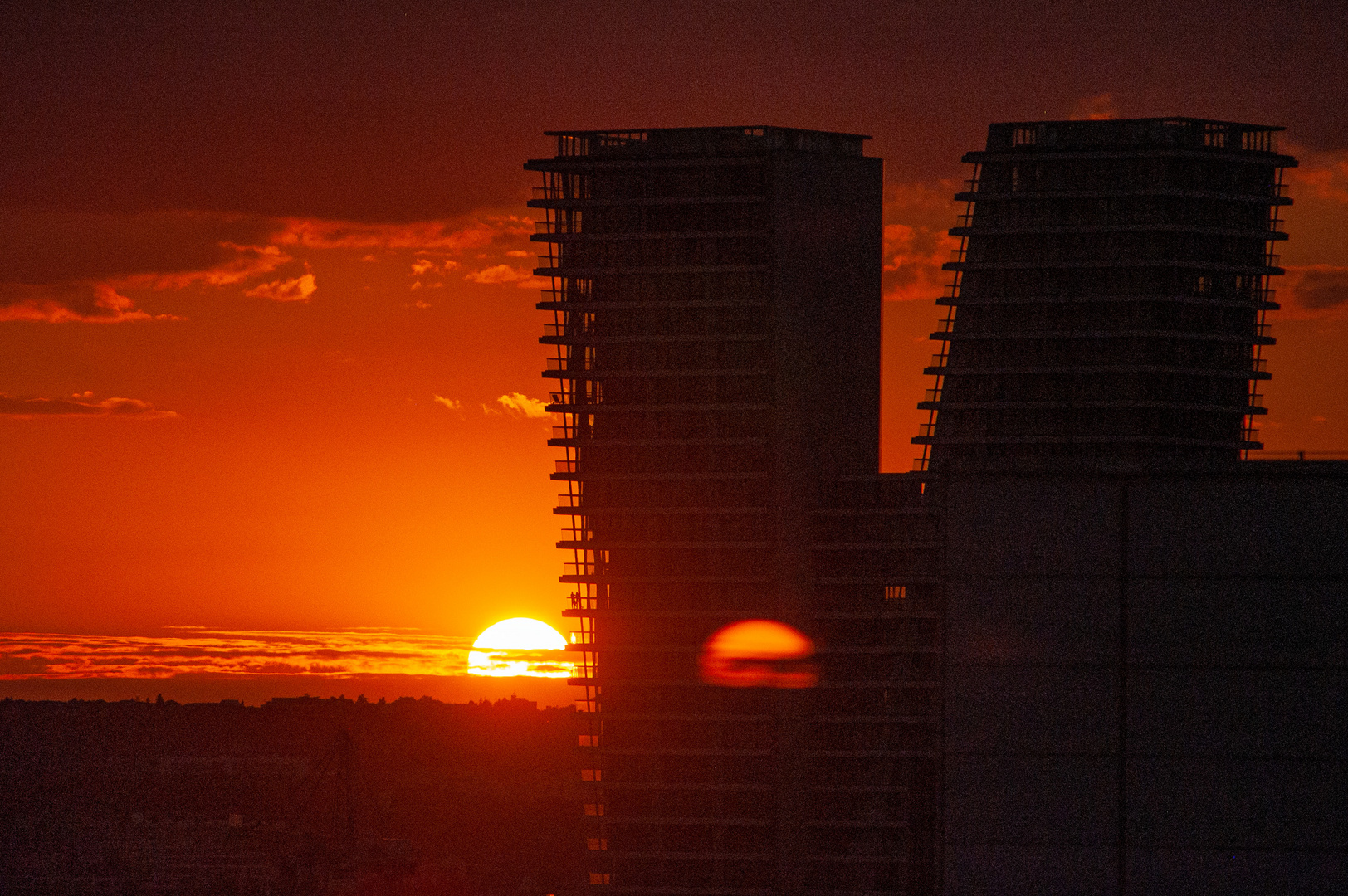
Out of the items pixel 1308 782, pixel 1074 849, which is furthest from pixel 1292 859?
pixel 1074 849

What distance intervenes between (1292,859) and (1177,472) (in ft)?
78.9

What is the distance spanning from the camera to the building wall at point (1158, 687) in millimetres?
130250

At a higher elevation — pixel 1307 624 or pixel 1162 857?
pixel 1307 624

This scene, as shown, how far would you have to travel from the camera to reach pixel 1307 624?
130 meters

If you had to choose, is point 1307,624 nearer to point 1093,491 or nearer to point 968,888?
point 1093,491

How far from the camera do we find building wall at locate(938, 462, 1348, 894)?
13025 cm

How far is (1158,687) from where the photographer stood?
13238 centimetres

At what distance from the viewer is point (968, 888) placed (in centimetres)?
12812

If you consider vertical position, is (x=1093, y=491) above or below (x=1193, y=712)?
above

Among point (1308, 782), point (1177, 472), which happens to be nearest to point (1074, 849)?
point (1308, 782)

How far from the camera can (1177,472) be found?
430 ft

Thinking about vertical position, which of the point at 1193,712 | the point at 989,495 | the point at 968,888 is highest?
the point at 989,495

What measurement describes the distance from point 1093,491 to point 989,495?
6164 mm

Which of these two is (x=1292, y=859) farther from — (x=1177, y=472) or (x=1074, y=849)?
(x=1177, y=472)
